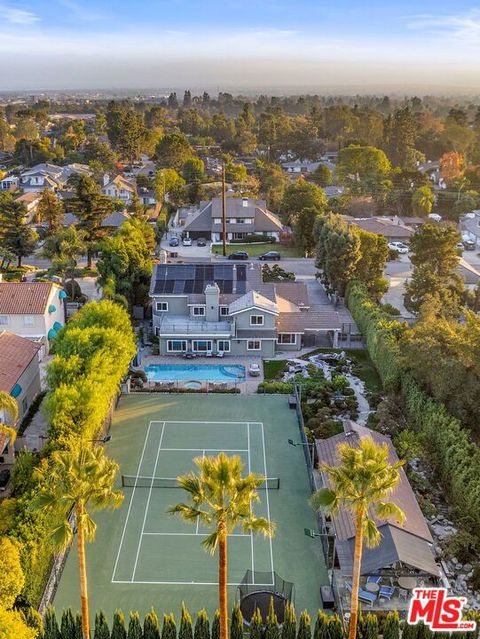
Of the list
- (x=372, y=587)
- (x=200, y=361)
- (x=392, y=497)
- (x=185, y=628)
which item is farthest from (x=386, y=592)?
(x=200, y=361)

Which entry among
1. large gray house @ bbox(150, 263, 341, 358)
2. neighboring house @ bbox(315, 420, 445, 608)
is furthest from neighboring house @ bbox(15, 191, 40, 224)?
neighboring house @ bbox(315, 420, 445, 608)

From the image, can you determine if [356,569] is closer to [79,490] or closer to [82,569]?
[82,569]

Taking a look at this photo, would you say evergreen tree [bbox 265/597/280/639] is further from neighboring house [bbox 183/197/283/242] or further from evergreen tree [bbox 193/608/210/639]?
neighboring house [bbox 183/197/283/242]

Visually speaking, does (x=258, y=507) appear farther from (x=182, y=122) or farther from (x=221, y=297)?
(x=182, y=122)

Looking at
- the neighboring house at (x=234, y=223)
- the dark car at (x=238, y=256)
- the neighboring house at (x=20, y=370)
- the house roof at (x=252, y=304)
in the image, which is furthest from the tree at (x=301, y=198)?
the neighboring house at (x=20, y=370)

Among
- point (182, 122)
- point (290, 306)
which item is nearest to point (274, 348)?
point (290, 306)
